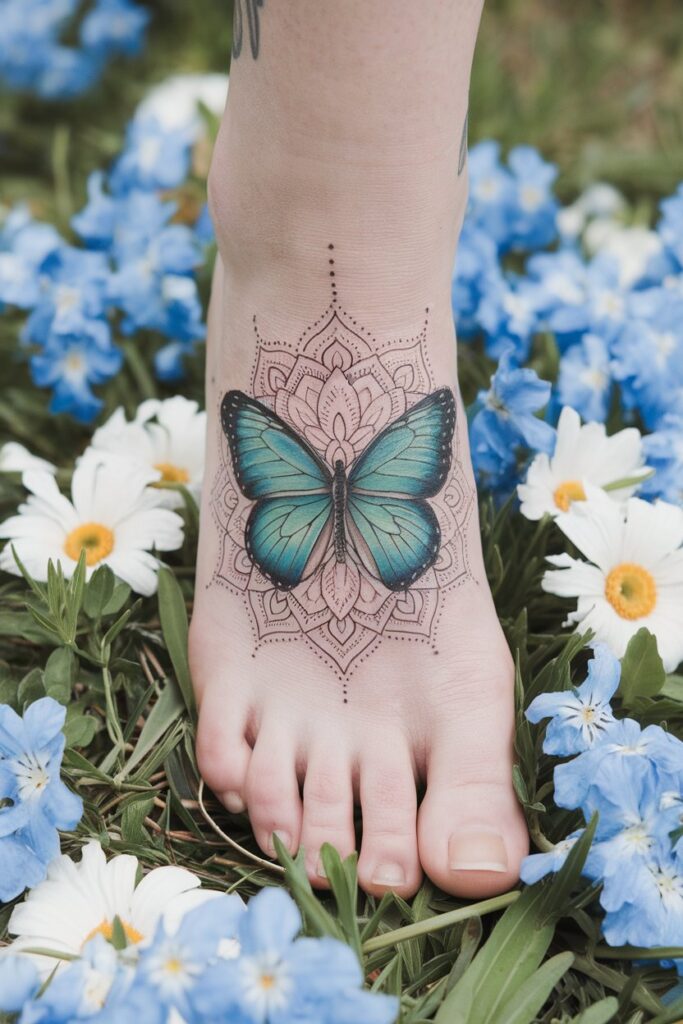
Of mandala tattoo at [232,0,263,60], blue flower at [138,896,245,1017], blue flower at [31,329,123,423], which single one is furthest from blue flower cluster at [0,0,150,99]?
blue flower at [138,896,245,1017]

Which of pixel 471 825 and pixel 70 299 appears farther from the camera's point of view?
pixel 70 299

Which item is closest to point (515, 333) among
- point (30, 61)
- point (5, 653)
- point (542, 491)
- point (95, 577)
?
point (542, 491)

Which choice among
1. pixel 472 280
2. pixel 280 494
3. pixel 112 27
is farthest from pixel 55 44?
pixel 280 494

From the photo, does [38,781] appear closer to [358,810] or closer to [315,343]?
[358,810]

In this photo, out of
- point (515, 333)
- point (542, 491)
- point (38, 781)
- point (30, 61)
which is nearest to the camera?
point (38, 781)

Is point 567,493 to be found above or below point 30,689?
above

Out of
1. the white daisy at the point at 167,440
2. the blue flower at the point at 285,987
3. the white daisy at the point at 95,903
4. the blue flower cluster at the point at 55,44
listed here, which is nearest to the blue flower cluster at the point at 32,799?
the white daisy at the point at 95,903

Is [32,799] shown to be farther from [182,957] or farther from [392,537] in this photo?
[392,537]
